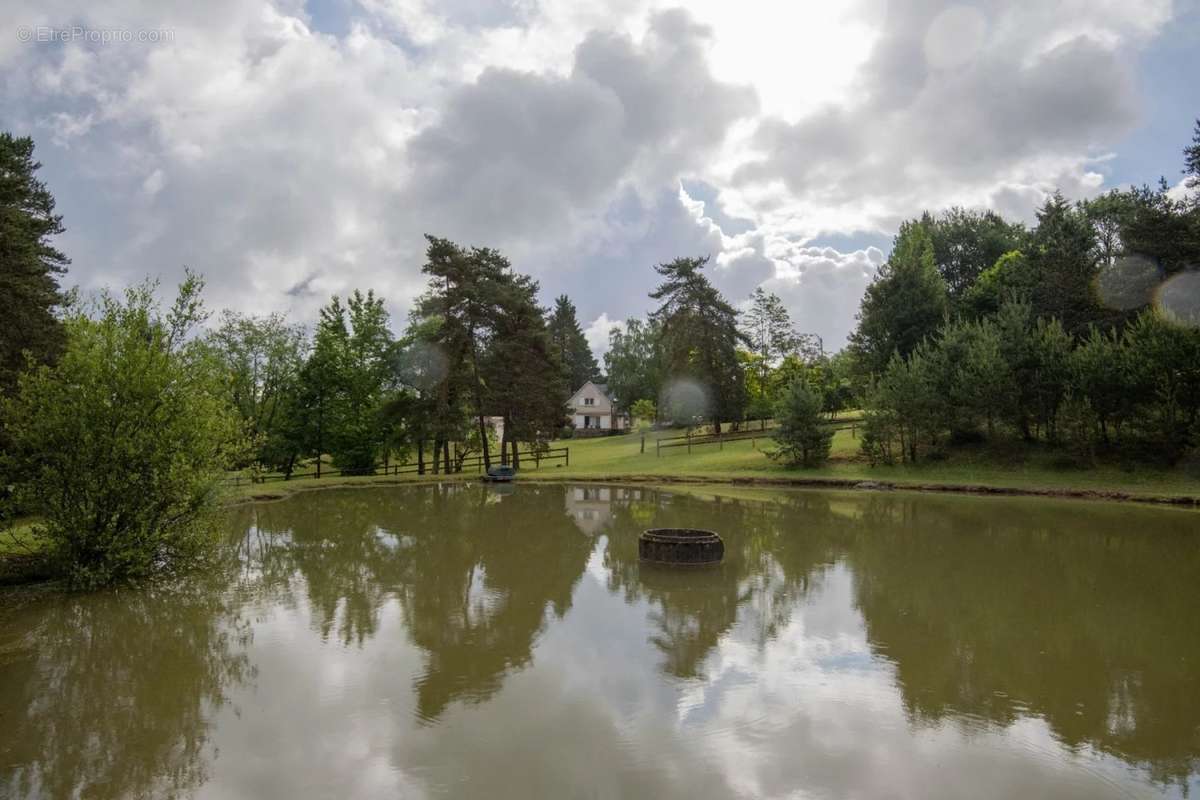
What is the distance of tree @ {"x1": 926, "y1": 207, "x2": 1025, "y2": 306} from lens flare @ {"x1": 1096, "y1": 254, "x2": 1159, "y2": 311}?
32.5 metres

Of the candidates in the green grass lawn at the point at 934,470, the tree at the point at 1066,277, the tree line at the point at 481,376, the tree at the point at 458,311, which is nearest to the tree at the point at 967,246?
the tree line at the point at 481,376

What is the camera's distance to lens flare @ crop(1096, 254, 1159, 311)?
110 ft

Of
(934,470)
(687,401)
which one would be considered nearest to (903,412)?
(934,470)

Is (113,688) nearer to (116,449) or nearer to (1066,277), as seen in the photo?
(116,449)

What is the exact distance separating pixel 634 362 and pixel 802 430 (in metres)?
47.5

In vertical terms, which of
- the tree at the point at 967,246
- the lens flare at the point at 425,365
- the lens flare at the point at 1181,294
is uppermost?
the tree at the point at 967,246

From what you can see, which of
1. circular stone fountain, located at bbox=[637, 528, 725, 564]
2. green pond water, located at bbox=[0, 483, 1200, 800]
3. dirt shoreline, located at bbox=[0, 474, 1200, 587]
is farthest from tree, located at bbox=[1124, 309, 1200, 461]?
circular stone fountain, located at bbox=[637, 528, 725, 564]

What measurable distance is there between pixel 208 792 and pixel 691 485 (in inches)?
1086

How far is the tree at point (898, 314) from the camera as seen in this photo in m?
42.1

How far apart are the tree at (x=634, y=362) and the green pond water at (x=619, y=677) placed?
57254mm

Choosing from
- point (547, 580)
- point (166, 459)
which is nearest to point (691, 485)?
point (547, 580)

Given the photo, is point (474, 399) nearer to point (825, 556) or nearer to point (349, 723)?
point (825, 556)

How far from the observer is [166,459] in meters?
12.6

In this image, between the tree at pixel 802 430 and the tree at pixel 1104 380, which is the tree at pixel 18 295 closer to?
the tree at pixel 802 430
